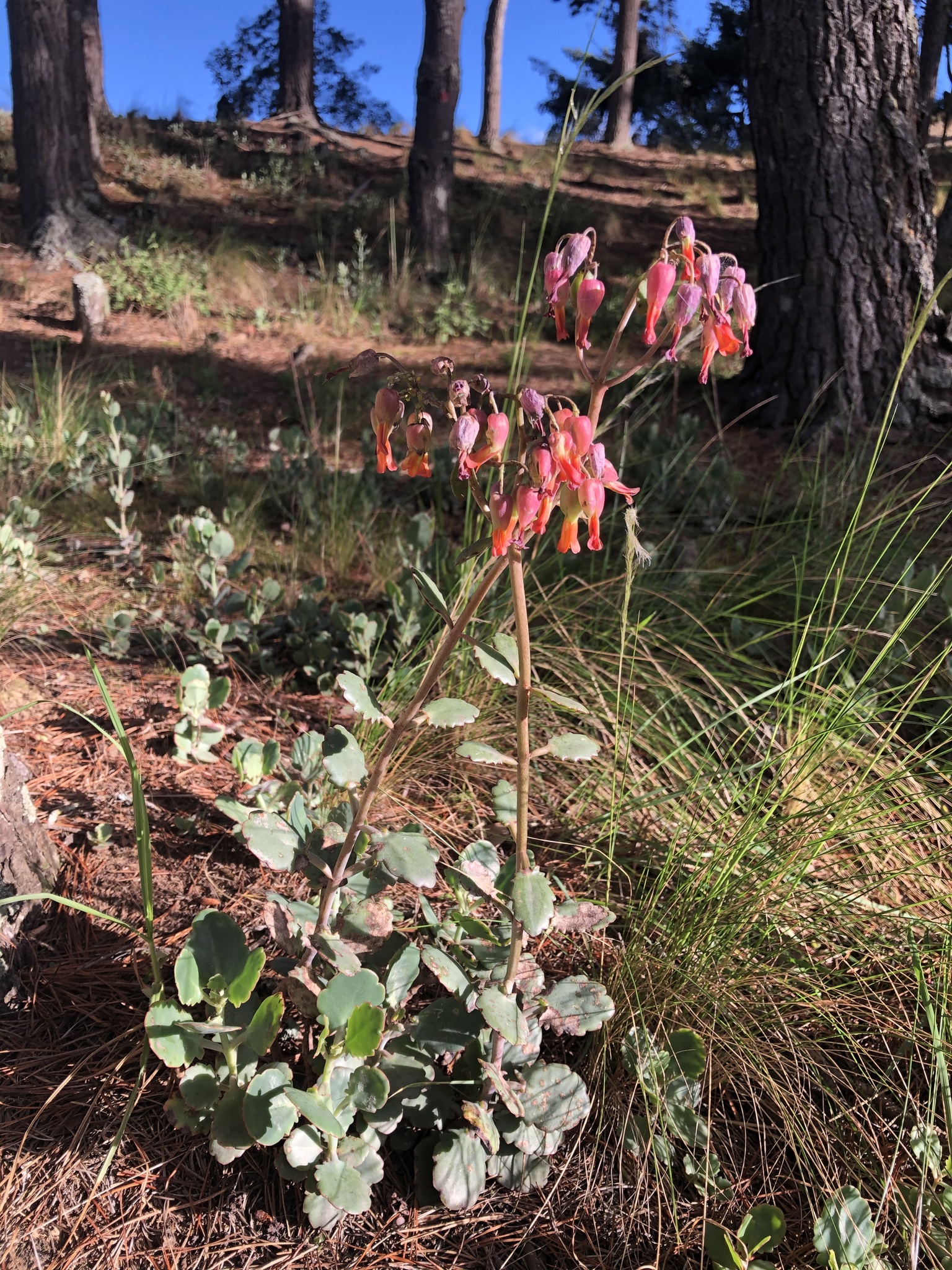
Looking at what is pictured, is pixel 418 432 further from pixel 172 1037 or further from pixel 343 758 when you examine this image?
pixel 172 1037

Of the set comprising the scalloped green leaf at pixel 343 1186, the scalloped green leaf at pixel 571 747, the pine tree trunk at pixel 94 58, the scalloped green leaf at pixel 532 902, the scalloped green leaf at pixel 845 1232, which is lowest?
the scalloped green leaf at pixel 845 1232

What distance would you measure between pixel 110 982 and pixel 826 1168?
1.22 m

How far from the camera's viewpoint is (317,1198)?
112 centimetres

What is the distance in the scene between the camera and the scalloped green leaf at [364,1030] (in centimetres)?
104

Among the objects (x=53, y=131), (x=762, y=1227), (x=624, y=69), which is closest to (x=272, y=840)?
(x=762, y=1227)

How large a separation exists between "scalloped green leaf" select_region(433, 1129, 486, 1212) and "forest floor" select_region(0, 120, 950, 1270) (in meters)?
0.10

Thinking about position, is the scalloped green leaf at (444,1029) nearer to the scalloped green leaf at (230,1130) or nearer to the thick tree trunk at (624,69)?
the scalloped green leaf at (230,1130)

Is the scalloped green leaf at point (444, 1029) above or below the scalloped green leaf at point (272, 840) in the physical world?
below

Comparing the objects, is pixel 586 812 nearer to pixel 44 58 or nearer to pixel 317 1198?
pixel 317 1198

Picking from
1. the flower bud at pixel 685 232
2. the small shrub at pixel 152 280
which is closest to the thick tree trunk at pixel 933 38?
the small shrub at pixel 152 280

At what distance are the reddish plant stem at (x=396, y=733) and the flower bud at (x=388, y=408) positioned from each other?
0.22 metres

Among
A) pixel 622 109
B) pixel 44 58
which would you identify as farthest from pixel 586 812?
pixel 622 109

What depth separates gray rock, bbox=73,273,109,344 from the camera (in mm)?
6094

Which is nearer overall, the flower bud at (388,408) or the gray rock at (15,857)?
the flower bud at (388,408)
